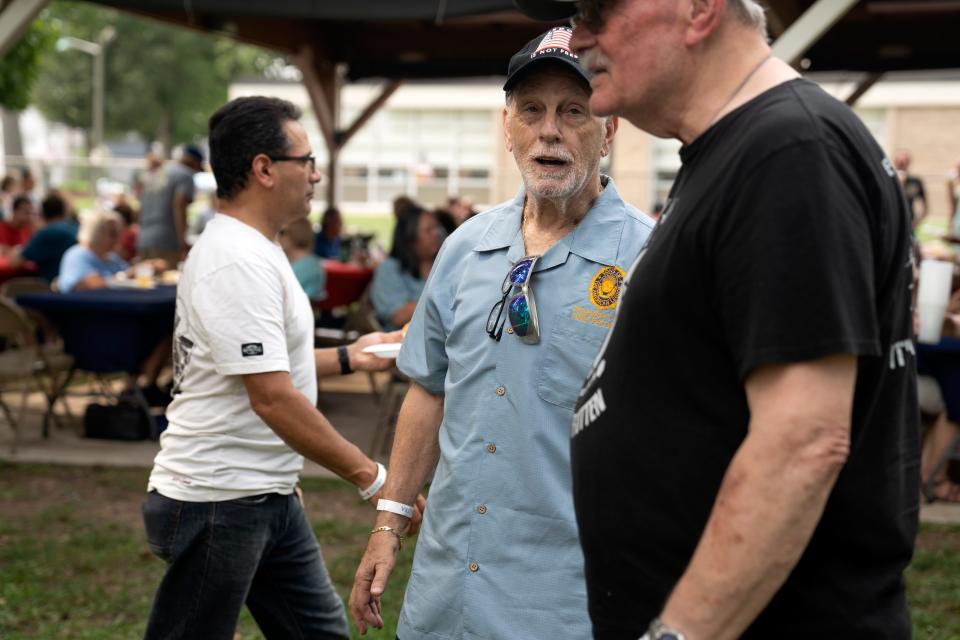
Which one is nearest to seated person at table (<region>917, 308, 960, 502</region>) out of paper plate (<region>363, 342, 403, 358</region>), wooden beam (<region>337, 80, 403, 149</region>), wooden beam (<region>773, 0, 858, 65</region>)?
wooden beam (<region>773, 0, 858, 65</region>)

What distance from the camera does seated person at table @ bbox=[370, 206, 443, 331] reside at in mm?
8352

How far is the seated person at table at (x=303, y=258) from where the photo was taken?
9.23 meters

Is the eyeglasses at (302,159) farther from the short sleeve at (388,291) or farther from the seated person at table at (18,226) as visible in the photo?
the seated person at table at (18,226)

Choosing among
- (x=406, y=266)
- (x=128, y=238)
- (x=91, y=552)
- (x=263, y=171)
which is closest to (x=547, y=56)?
(x=263, y=171)

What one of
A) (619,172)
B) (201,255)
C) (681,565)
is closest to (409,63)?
(619,172)

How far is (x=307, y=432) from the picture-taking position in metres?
3.04

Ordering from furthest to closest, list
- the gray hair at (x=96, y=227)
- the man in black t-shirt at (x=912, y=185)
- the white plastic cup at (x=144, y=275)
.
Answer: the man in black t-shirt at (x=912, y=185) → the gray hair at (x=96, y=227) → the white plastic cup at (x=144, y=275)

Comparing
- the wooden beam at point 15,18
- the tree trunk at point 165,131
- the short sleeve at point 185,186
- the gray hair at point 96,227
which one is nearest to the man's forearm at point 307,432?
the wooden beam at point 15,18

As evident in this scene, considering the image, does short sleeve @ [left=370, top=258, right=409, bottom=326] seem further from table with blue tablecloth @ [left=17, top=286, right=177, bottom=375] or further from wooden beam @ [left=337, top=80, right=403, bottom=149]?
wooden beam @ [left=337, top=80, right=403, bottom=149]

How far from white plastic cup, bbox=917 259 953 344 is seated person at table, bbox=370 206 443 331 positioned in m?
3.26

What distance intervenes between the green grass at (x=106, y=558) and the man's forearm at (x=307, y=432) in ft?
6.53

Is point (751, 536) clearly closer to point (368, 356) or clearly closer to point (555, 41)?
point (555, 41)

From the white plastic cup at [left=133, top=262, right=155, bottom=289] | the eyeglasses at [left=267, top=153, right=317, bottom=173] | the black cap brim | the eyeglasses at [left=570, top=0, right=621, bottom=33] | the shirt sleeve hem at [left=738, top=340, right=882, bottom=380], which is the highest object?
the eyeglasses at [left=570, top=0, right=621, bottom=33]

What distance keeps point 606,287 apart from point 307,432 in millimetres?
980
